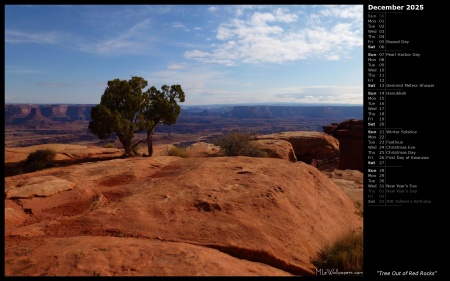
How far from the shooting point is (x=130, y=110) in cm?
2022

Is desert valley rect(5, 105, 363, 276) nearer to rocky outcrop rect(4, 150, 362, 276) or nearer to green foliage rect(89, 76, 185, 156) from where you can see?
rocky outcrop rect(4, 150, 362, 276)

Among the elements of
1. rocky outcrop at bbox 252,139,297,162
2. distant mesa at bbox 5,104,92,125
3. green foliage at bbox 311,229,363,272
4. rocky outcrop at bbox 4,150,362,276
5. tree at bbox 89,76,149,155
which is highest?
Answer: distant mesa at bbox 5,104,92,125

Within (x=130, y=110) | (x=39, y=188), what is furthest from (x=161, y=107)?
(x=39, y=188)

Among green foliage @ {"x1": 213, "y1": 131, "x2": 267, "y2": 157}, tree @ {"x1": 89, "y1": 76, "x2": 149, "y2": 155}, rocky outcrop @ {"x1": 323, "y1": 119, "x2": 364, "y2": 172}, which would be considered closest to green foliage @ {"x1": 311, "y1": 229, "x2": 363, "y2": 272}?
green foliage @ {"x1": 213, "y1": 131, "x2": 267, "y2": 157}

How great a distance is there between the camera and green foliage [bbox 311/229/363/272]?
6.08 metres

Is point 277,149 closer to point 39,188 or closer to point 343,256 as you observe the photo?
point 343,256

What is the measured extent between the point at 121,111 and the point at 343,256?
17304mm

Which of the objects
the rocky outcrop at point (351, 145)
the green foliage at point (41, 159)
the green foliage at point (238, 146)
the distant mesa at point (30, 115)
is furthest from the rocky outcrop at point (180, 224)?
the distant mesa at point (30, 115)

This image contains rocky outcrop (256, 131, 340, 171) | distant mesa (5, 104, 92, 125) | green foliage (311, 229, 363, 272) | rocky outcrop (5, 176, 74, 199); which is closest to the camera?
green foliage (311, 229, 363, 272)

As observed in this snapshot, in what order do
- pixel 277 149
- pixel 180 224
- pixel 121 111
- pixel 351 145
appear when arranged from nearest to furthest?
pixel 180 224 → pixel 121 111 → pixel 277 149 → pixel 351 145

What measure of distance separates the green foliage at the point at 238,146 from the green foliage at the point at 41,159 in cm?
1031

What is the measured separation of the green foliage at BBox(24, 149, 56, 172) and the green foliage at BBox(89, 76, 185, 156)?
291cm
